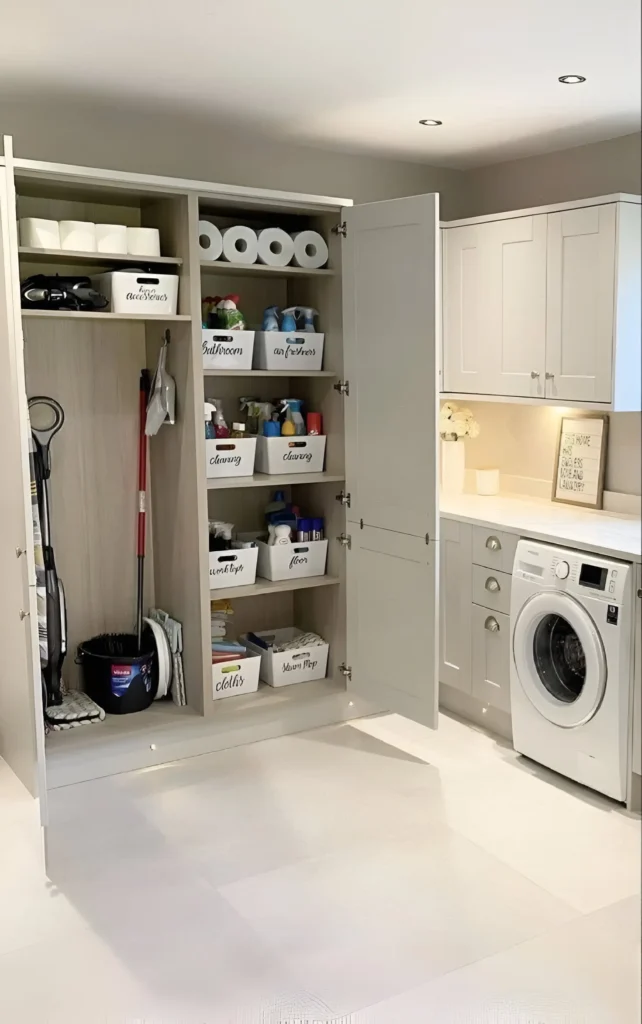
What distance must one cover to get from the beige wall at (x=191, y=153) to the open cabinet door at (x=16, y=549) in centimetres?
52

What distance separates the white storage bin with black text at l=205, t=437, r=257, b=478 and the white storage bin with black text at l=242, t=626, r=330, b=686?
0.76m

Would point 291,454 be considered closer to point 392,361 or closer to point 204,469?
point 204,469

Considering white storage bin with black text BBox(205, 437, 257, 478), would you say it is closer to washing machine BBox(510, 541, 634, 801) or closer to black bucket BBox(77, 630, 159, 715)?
black bucket BBox(77, 630, 159, 715)

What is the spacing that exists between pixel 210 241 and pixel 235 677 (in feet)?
5.44

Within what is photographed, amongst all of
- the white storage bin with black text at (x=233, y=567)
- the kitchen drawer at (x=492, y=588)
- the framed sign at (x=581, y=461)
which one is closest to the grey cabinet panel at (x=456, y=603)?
the kitchen drawer at (x=492, y=588)

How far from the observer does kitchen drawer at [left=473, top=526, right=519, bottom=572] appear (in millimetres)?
3357

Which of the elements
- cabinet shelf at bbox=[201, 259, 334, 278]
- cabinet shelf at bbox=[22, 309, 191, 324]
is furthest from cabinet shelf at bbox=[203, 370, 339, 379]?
cabinet shelf at bbox=[201, 259, 334, 278]

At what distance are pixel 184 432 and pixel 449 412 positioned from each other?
1.22 m

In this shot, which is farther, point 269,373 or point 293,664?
point 293,664

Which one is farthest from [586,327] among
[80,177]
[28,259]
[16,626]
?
[16,626]

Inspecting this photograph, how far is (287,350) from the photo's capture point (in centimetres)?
360

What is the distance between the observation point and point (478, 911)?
8.01ft

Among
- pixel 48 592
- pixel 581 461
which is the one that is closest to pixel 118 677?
pixel 48 592

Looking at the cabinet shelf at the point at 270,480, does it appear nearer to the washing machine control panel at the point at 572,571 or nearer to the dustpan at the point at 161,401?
the dustpan at the point at 161,401
